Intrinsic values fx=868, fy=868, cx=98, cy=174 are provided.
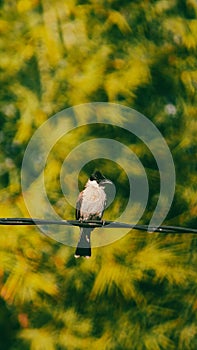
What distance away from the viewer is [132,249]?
14.4 ft

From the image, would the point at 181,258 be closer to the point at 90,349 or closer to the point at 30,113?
the point at 90,349

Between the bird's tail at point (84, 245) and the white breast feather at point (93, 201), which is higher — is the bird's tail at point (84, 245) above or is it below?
below

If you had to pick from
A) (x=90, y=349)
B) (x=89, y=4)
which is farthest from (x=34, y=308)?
(x=89, y=4)

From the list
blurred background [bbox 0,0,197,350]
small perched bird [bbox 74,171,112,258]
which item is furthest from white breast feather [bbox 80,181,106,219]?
blurred background [bbox 0,0,197,350]

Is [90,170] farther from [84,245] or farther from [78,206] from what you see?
[84,245]

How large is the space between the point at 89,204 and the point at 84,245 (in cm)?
27

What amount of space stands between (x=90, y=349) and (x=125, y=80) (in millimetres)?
1406

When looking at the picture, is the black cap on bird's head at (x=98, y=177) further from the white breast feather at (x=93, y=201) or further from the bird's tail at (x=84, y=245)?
the bird's tail at (x=84, y=245)

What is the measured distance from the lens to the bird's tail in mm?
4132

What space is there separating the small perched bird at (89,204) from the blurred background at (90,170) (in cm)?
10

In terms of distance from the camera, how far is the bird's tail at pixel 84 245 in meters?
4.13

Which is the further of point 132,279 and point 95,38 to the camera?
point 95,38

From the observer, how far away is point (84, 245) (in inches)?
162

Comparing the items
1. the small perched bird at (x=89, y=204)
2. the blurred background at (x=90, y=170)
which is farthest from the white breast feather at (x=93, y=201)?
the blurred background at (x=90, y=170)
